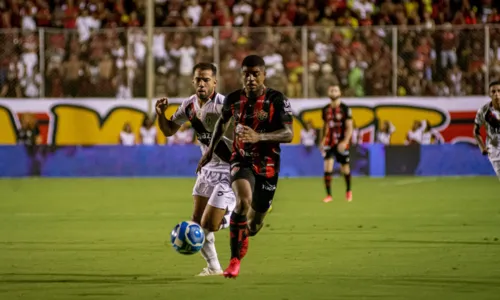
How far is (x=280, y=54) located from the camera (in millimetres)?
26938

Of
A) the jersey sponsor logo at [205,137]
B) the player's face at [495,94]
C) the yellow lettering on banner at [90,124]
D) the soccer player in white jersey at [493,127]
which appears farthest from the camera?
the yellow lettering on banner at [90,124]

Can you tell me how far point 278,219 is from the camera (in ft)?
52.2

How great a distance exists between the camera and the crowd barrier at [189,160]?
2672 centimetres

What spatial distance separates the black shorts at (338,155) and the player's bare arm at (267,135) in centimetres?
1064

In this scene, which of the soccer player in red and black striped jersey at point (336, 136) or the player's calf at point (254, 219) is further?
the soccer player in red and black striped jersey at point (336, 136)

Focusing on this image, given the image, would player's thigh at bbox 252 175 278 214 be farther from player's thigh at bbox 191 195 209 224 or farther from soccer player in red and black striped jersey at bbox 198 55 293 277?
player's thigh at bbox 191 195 209 224

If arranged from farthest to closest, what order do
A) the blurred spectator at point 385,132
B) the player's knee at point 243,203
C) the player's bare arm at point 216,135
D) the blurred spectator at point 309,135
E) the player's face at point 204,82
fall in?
the blurred spectator at point 385,132 < the blurred spectator at point 309,135 < the player's face at point 204,82 < the player's bare arm at point 216,135 < the player's knee at point 243,203

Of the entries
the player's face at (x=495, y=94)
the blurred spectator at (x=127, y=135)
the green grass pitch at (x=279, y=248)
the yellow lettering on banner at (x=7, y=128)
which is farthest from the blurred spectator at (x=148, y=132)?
the player's face at (x=495, y=94)

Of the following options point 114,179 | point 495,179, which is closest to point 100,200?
point 114,179

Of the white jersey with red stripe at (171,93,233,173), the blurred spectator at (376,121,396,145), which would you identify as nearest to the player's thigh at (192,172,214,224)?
the white jersey with red stripe at (171,93,233,173)

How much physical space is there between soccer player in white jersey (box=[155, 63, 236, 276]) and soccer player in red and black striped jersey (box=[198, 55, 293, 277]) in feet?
0.88

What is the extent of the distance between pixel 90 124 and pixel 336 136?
10.6 m

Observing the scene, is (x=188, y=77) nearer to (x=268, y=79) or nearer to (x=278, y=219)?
(x=268, y=79)

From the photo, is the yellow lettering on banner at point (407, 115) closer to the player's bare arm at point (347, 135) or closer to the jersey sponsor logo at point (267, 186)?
the player's bare arm at point (347, 135)
